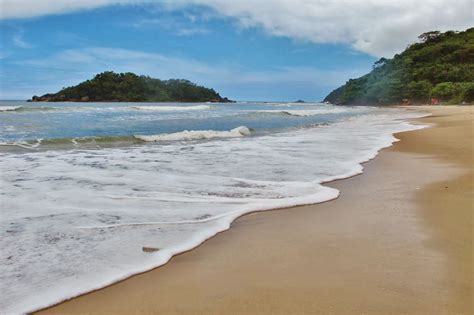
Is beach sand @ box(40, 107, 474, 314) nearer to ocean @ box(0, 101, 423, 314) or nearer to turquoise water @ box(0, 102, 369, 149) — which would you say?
ocean @ box(0, 101, 423, 314)

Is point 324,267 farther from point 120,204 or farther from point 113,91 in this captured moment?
point 113,91

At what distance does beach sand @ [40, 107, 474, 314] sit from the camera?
200cm

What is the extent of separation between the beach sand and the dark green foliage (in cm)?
5716

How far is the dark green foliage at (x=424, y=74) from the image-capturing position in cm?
6343

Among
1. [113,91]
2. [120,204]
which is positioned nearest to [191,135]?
[120,204]

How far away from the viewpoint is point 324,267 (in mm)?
2428

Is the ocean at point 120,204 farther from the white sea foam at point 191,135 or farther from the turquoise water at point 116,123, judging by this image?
the turquoise water at point 116,123

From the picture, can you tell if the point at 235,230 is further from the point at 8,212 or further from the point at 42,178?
the point at 42,178

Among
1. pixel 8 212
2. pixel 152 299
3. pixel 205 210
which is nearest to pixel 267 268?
pixel 152 299

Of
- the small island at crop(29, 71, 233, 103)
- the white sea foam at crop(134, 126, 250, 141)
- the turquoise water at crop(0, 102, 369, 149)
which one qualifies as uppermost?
the small island at crop(29, 71, 233, 103)

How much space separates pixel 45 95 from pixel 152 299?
334ft

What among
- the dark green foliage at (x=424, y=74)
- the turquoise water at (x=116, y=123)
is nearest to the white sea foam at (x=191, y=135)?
the turquoise water at (x=116, y=123)

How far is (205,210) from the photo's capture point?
148 inches

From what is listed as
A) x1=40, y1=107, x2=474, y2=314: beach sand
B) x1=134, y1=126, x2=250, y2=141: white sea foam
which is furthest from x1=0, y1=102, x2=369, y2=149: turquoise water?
x1=40, y1=107, x2=474, y2=314: beach sand
